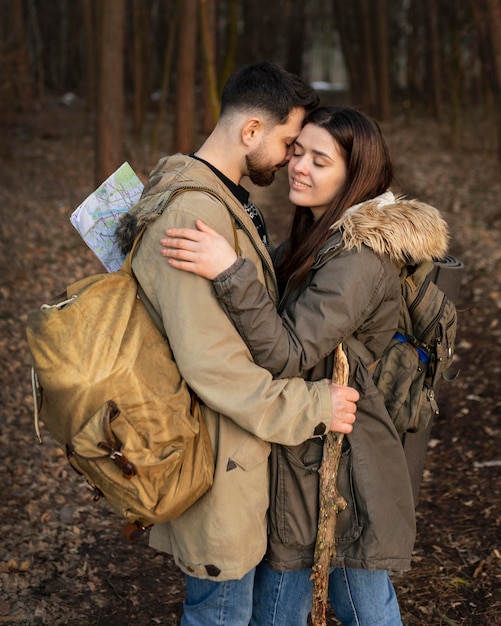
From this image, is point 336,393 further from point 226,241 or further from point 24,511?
point 24,511

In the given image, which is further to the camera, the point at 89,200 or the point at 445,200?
the point at 445,200

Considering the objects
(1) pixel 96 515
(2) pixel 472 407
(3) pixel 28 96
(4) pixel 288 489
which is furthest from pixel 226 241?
(3) pixel 28 96

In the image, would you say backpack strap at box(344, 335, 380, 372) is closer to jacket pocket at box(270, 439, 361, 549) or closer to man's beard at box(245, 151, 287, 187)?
jacket pocket at box(270, 439, 361, 549)

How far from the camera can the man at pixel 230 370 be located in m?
2.06

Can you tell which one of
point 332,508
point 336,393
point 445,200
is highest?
point 336,393

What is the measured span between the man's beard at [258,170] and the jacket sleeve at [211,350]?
0.31 m

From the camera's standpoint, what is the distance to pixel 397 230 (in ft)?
7.38

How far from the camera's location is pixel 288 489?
2.30 metres

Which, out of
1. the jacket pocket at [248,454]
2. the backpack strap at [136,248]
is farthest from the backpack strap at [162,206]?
the jacket pocket at [248,454]

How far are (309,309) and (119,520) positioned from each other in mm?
2445

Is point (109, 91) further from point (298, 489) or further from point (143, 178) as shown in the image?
point (298, 489)

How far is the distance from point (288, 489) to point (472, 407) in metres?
3.24

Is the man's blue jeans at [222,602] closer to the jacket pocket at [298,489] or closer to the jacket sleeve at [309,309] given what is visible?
the jacket pocket at [298,489]

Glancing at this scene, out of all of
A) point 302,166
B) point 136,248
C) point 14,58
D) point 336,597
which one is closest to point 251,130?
point 302,166
